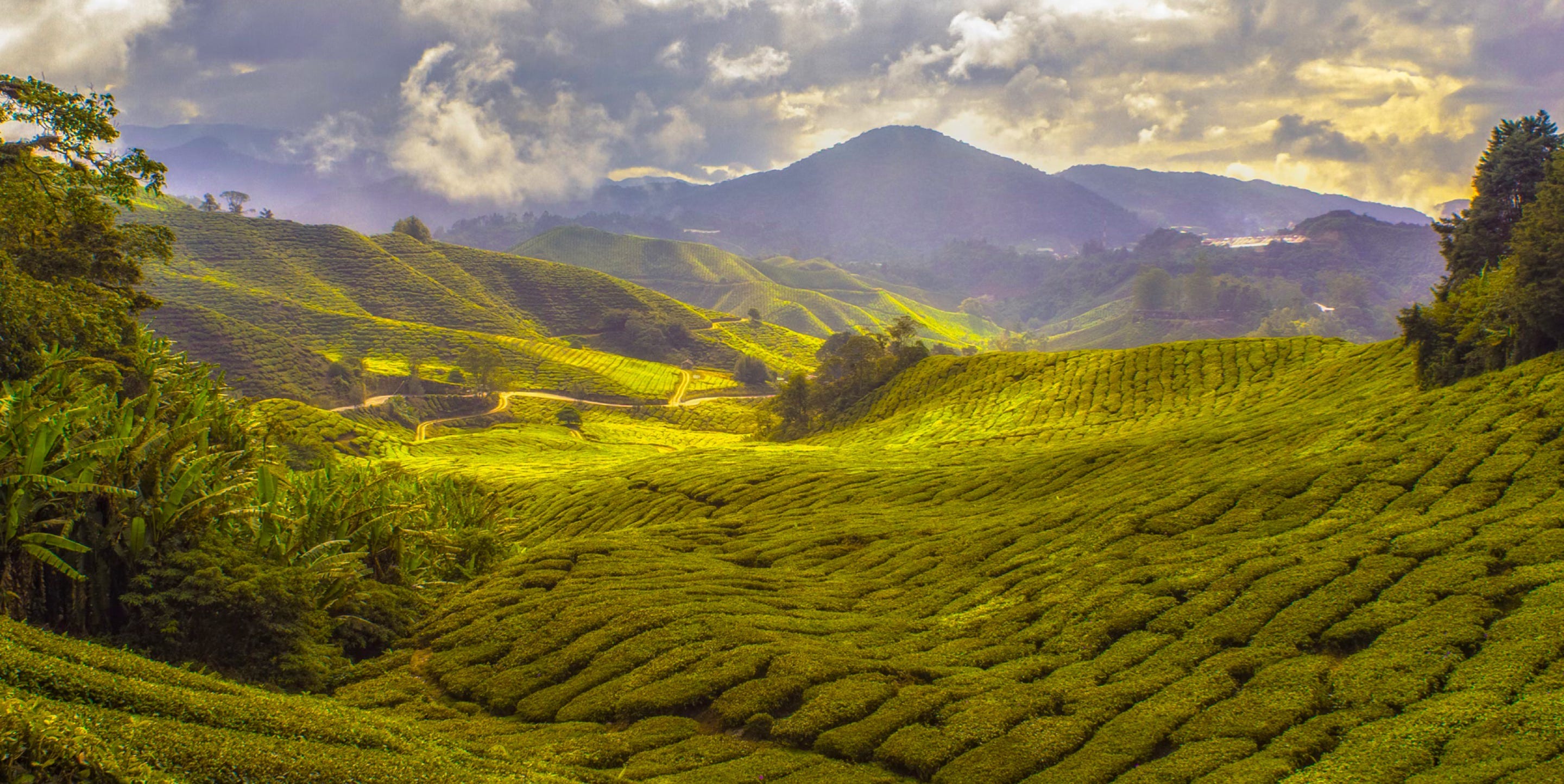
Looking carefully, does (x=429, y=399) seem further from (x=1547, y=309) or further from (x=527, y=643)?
(x=1547, y=309)

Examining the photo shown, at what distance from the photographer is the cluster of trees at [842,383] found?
303ft

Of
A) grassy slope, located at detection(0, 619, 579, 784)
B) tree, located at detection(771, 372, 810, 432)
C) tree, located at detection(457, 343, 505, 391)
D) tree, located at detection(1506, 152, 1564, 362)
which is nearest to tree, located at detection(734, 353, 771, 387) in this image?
tree, located at detection(457, 343, 505, 391)

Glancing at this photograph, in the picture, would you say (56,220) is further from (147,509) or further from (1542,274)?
(1542,274)

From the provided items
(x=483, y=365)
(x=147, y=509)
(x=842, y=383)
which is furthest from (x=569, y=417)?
(x=147, y=509)

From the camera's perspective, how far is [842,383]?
3851 inches

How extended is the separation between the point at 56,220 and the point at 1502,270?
54.6m

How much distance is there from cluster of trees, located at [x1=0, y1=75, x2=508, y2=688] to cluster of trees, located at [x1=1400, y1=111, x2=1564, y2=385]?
3950 cm

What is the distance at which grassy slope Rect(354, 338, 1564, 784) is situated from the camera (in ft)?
35.8

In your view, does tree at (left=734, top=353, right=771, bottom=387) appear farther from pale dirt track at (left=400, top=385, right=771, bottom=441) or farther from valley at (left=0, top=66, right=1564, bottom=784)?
valley at (left=0, top=66, right=1564, bottom=784)

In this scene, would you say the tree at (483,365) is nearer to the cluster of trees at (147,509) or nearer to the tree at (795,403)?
the tree at (795,403)

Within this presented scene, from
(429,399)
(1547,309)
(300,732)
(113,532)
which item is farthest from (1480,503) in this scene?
(429,399)

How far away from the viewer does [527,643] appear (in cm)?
1678

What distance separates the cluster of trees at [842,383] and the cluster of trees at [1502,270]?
5357 centimetres

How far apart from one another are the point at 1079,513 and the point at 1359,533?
281 inches
